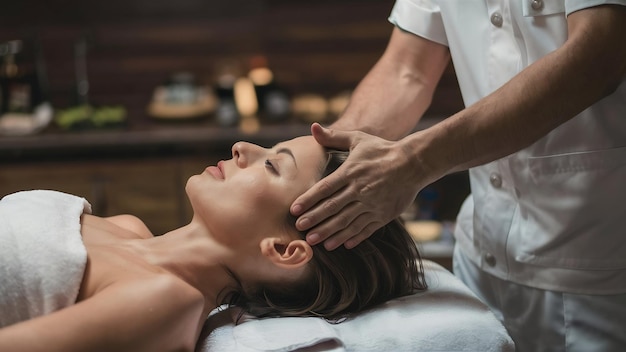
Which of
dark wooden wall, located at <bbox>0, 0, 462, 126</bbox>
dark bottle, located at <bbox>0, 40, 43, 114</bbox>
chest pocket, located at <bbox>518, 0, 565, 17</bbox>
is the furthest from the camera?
dark wooden wall, located at <bbox>0, 0, 462, 126</bbox>

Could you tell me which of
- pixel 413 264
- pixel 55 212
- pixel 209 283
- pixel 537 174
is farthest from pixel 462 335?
pixel 55 212

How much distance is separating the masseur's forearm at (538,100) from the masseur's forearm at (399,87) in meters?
0.39

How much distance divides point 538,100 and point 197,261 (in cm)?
75

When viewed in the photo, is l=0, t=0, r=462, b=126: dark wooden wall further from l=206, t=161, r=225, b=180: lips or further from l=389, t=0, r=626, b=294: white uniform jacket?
l=206, t=161, r=225, b=180: lips

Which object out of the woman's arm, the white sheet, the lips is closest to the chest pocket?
the white sheet

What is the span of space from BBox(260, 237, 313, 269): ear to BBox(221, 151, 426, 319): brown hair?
28 millimetres

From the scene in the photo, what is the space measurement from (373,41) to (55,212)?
108 inches

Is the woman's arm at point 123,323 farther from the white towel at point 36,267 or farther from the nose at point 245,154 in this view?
the nose at point 245,154

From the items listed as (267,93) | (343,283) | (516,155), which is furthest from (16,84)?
(516,155)

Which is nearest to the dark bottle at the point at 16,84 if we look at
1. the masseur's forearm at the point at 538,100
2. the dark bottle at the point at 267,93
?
the dark bottle at the point at 267,93

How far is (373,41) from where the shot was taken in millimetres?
4113

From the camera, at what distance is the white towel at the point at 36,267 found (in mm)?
1447

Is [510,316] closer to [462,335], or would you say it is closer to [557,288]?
[557,288]

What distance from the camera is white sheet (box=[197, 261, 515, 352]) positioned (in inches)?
56.7
